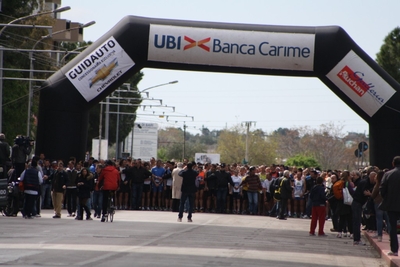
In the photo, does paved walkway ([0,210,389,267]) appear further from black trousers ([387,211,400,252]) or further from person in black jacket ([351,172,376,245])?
person in black jacket ([351,172,376,245])

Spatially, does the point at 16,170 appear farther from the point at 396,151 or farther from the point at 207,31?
the point at 396,151

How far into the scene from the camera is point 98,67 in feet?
93.9

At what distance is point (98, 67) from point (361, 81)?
8034 mm

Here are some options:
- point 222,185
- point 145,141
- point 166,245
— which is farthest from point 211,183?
point 145,141

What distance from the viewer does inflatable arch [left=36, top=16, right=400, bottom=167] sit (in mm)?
28188

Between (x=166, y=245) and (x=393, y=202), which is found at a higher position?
(x=393, y=202)

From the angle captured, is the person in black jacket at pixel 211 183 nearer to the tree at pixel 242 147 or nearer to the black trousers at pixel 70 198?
the black trousers at pixel 70 198

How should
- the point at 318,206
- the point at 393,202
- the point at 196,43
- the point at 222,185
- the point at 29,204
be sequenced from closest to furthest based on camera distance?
the point at 393,202, the point at 318,206, the point at 29,204, the point at 196,43, the point at 222,185

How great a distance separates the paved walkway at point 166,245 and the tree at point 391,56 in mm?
24665

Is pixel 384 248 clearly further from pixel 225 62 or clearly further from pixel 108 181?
pixel 225 62

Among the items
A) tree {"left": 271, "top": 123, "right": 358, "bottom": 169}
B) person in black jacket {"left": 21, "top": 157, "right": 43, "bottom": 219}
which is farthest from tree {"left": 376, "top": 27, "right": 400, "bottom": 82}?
tree {"left": 271, "top": 123, "right": 358, "bottom": 169}

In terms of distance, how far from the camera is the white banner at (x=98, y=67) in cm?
2841

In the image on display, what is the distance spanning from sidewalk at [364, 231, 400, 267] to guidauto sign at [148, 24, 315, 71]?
21.6 feet

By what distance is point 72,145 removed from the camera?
2869cm
